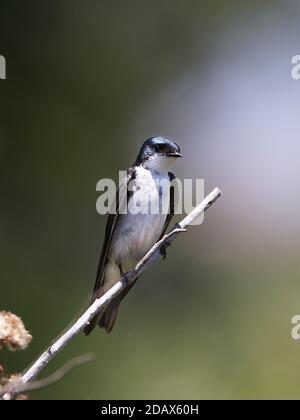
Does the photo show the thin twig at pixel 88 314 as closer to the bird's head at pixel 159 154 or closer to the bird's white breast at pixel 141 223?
the bird's white breast at pixel 141 223

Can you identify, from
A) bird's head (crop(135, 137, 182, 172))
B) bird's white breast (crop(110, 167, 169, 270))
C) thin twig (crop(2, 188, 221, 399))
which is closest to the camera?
thin twig (crop(2, 188, 221, 399))

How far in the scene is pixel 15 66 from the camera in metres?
6.23

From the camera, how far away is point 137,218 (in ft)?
12.5

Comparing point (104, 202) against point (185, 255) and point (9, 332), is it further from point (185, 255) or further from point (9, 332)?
point (9, 332)

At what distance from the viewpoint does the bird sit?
3770 millimetres

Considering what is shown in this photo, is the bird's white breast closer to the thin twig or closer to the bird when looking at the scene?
the bird

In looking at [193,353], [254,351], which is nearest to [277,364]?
[254,351]

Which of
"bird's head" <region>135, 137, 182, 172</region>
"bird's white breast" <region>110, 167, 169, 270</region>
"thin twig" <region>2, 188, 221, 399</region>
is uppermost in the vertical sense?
"bird's head" <region>135, 137, 182, 172</region>

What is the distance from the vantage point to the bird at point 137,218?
3770mm

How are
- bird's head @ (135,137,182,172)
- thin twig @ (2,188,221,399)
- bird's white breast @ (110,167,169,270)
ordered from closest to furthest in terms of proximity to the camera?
thin twig @ (2,188,221,399), bird's white breast @ (110,167,169,270), bird's head @ (135,137,182,172)

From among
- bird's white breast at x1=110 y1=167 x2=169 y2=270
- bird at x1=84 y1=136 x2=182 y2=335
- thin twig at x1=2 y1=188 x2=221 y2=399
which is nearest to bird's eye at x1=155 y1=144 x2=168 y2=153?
bird at x1=84 y1=136 x2=182 y2=335

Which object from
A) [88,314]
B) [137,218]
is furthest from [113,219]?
[88,314]

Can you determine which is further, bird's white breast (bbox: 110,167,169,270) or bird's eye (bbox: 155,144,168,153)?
bird's eye (bbox: 155,144,168,153)

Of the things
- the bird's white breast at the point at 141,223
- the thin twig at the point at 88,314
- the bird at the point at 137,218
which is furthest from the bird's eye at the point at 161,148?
the thin twig at the point at 88,314
